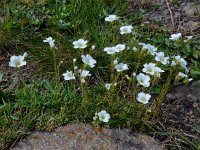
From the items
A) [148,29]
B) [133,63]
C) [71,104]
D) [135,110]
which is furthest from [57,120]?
[148,29]

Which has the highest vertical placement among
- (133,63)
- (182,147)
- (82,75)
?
(82,75)

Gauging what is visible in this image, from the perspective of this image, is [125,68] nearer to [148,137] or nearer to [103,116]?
[103,116]

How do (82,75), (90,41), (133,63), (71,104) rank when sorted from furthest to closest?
(90,41) → (133,63) → (71,104) → (82,75)

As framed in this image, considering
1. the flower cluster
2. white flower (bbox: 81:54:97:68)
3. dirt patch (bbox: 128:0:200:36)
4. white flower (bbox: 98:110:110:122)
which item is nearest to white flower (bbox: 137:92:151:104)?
the flower cluster

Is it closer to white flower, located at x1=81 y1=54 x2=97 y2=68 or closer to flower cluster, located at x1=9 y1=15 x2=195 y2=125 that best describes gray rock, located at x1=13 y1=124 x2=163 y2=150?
flower cluster, located at x1=9 y1=15 x2=195 y2=125

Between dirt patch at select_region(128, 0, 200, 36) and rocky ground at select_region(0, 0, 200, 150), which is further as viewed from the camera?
dirt patch at select_region(128, 0, 200, 36)

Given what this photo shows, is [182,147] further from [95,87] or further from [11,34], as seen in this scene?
[11,34]

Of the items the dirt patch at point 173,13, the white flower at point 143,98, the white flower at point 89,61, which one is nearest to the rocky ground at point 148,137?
the white flower at point 143,98

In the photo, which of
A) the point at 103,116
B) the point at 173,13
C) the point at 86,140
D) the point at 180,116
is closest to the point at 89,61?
the point at 103,116

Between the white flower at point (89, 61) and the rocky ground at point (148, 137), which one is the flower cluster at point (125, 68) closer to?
the white flower at point (89, 61)
